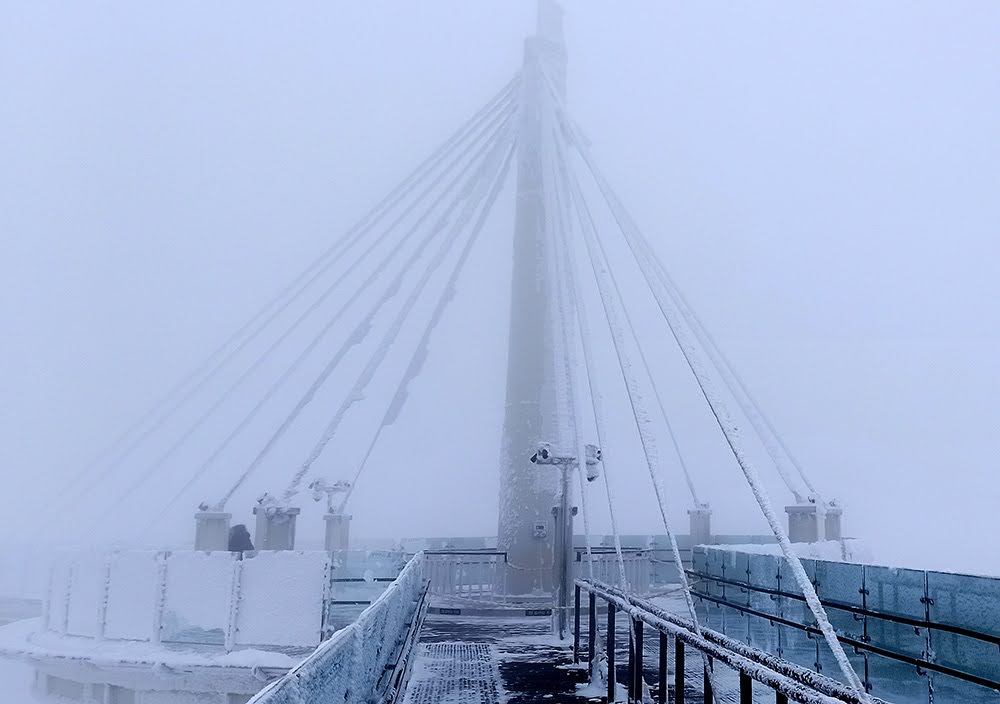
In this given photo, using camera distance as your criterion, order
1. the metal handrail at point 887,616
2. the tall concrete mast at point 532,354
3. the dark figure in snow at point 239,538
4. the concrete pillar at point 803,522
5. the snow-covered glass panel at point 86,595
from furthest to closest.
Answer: the concrete pillar at point 803,522 < the tall concrete mast at point 532,354 < the dark figure in snow at point 239,538 < the snow-covered glass panel at point 86,595 < the metal handrail at point 887,616

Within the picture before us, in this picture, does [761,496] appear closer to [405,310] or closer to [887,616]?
[887,616]

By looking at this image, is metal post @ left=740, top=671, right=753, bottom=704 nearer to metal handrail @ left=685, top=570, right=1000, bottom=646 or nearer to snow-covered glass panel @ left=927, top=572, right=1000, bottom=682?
metal handrail @ left=685, top=570, right=1000, bottom=646

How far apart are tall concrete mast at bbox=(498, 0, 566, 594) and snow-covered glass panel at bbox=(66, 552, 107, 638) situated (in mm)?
9509

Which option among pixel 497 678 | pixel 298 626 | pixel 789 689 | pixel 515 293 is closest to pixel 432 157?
pixel 515 293

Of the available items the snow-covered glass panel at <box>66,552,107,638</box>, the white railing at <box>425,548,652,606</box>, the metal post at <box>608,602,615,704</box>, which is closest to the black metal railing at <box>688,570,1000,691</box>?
the metal post at <box>608,602,615,704</box>

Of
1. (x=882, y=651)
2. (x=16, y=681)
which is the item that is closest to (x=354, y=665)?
(x=882, y=651)

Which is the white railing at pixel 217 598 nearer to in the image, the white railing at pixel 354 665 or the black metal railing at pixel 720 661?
the white railing at pixel 354 665

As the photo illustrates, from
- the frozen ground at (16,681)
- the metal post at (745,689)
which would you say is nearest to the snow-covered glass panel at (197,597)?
the frozen ground at (16,681)

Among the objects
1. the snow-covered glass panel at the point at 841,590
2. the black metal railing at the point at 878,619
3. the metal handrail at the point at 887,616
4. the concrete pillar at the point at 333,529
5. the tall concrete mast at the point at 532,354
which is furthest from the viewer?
the concrete pillar at the point at 333,529

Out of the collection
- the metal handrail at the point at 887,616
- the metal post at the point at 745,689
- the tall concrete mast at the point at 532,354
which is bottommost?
the metal handrail at the point at 887,616

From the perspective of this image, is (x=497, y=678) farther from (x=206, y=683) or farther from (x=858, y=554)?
(x=858, y=554)

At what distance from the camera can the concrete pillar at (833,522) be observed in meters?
24.8

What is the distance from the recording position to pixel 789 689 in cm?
366

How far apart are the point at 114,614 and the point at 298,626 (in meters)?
3.29
